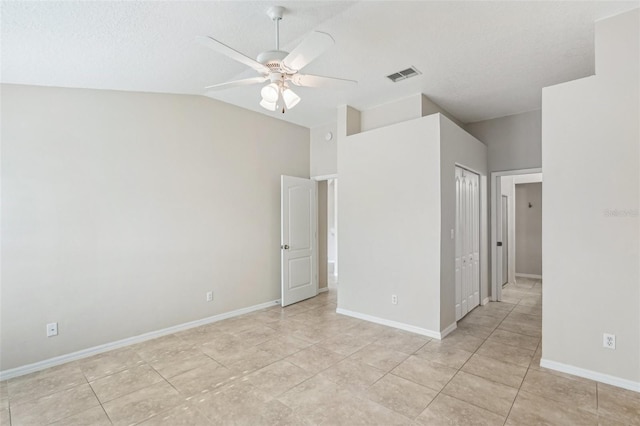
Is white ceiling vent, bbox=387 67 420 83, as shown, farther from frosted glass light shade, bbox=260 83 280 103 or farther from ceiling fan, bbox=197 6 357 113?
frosted glass light shade, bbox=260 83 280 103

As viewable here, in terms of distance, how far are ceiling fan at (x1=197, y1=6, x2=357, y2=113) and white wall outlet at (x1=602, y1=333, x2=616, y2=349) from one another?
3.01 m

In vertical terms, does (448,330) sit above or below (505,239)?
below

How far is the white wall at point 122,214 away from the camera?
115 inches

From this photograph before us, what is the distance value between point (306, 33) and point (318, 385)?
3050 mm

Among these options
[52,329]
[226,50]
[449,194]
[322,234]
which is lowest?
[52,329]

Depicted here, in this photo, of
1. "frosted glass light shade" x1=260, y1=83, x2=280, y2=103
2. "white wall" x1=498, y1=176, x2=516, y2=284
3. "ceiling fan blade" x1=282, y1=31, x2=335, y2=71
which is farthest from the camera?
"white wall" x1=498, y1=176, x2=516, y2=284

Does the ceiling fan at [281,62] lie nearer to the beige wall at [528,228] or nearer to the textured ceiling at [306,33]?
the textured ceiling at [306,33]

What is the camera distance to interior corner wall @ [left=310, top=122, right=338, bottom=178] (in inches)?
212

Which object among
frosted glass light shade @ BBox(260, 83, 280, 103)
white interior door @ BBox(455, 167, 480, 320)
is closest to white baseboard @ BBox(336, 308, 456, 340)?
white interior door @ BBox(455, 167, 480, 320)

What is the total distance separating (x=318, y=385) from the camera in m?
2.63

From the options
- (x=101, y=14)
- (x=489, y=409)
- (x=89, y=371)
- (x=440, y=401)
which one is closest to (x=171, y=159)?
(x=101, y=14)

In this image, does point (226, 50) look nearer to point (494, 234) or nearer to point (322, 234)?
point (322, 234)

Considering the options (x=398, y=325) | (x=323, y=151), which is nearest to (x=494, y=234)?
(x=398, y=325)

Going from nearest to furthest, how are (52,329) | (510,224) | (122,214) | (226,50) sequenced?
(226,50), (52,329), (122,214), (510,224)
